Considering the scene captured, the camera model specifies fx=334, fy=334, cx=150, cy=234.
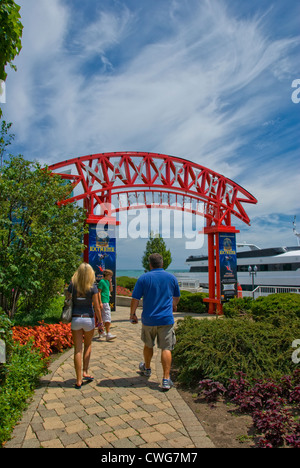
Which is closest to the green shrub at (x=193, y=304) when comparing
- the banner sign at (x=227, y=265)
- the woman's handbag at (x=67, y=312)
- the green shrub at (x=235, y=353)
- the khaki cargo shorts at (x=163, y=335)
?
the banner sign at (x=227, y=265)

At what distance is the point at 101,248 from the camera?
1019cm

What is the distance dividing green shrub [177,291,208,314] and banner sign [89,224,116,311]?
5.00 metres

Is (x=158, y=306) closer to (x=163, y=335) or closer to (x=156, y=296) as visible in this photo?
(x=156, y=296)

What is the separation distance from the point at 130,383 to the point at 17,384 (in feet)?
5.23

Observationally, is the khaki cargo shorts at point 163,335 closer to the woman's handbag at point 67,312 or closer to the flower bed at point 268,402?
the flower bed at point 268,402

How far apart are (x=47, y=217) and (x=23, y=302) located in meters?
2.82

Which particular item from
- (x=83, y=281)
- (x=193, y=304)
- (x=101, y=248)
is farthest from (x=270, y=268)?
(x=83, y=281)

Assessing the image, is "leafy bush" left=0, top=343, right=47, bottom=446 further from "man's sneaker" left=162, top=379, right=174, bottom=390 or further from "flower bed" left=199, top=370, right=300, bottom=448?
"flower bed" left=199, top=370, right=300, bottom=448

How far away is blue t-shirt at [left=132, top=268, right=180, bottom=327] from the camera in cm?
480

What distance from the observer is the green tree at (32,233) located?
6897mm

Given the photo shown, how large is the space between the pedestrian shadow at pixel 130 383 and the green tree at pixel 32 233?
273 centimetres

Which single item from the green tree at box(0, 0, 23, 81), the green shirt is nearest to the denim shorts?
the green shirt

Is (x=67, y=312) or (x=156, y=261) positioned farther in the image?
(x=156, y=261)
